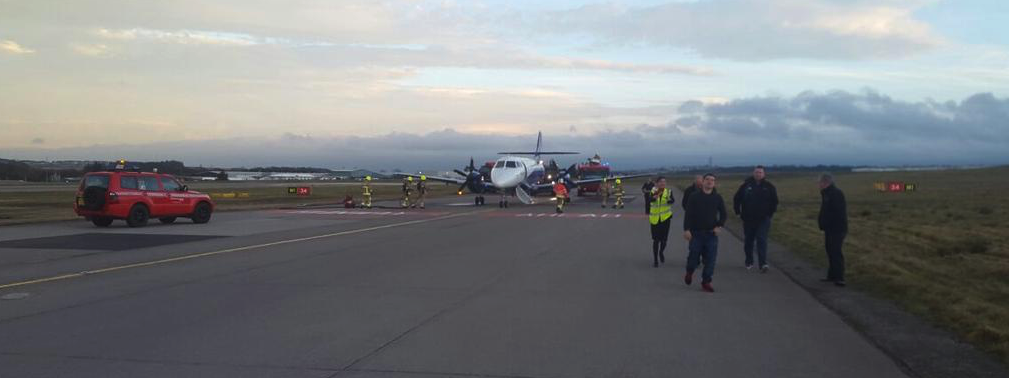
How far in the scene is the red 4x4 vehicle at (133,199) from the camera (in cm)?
2231

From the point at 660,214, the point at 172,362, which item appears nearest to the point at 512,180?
the point at 660,214

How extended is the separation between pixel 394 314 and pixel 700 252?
4.78 m

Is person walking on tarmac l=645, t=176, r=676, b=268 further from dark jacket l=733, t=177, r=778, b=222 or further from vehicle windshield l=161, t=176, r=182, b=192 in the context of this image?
vehicle windshield l=161, t=176, r=182, b=192

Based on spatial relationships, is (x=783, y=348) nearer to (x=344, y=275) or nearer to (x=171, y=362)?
(x=171, y=362)

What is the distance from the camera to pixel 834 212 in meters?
11.8

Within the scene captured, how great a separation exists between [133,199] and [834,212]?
62.6ft

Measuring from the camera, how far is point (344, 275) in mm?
12375

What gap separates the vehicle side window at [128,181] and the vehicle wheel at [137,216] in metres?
0.61

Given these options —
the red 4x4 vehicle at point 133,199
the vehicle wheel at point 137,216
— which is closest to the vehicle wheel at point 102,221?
the red 4x4 vehicle at point 133,199

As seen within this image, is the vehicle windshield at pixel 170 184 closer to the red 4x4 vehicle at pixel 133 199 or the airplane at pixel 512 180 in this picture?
the red 4x4 vehicle at pixel 133 199

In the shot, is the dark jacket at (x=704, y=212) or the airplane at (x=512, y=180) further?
the airplane at (x=512, y=180)

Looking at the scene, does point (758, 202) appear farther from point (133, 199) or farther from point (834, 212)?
point (133, 199)

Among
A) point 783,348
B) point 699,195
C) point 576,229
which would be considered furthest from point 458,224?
point 783,348

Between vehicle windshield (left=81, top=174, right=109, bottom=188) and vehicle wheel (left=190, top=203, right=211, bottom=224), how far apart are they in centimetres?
321
